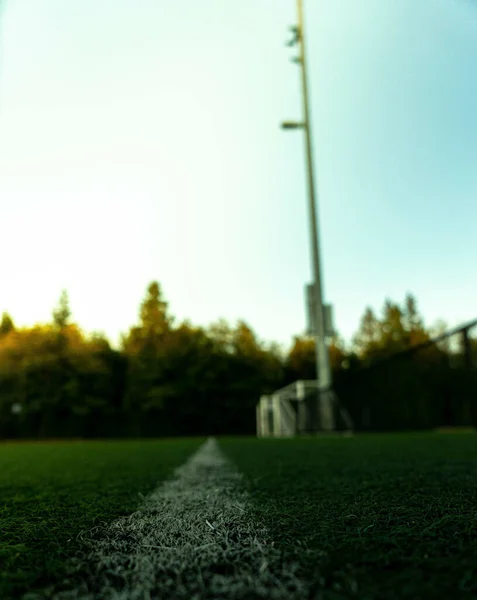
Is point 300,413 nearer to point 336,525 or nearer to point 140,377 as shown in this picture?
point 336,525

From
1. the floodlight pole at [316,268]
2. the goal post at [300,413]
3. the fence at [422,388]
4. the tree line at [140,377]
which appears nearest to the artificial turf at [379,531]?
the fence at [422,388]

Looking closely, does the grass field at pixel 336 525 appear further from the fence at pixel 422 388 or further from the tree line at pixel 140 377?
the tree line at pixel 140 377

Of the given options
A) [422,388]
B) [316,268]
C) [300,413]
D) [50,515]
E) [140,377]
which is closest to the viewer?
[50,515]

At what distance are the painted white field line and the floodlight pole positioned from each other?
9.24 metres

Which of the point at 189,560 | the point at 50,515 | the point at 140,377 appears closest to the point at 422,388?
the point at 50,515

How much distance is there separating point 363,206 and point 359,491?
46.2 feet

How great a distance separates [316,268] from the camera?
→ 11.1 metres

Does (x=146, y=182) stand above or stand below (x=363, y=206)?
above

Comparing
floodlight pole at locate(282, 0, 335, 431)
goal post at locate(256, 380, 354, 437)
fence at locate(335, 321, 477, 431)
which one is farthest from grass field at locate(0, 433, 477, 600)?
goal post at locate(256, 380, 354, 437)

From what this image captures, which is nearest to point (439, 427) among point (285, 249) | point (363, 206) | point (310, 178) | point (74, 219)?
point (310, 178)

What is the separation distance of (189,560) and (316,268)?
35.0ft

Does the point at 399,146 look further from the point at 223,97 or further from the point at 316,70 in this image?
the point at 223,97

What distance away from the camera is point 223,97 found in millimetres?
12180

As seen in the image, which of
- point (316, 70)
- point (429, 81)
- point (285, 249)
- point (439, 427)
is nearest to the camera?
point (439, 427)
